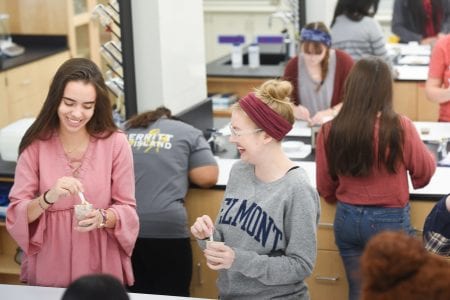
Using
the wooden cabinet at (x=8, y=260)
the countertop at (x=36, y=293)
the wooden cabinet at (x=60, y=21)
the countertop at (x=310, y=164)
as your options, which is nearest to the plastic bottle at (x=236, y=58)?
the wooden cabinet at (x=60, y=21)

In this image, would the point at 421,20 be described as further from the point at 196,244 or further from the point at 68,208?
the point at 68,208

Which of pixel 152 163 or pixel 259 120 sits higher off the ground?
pixel 259 120

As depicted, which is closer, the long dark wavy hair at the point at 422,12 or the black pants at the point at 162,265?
the black pants at the point at 162,265

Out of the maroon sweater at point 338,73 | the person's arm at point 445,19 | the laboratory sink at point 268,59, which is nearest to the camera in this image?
the maroon sweater at point 338,73

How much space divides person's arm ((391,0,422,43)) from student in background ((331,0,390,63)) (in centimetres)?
138

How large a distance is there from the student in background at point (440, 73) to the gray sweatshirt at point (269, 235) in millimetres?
1886

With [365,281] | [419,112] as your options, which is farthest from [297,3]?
[365,281]

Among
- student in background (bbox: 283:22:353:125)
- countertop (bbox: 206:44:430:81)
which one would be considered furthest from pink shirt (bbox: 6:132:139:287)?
countertop (bbox: 206:44:430:81)

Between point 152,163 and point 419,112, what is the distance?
293 cm

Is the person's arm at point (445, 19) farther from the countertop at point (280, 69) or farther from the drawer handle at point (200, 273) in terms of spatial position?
the drawer handle at point (200, 273)

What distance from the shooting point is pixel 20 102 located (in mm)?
6621

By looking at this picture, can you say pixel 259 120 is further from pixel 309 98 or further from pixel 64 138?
pixel 309 98

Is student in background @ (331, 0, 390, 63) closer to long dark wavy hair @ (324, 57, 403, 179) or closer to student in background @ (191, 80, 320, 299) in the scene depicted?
long dark wavy hair @ (324, 57, 403, 179)

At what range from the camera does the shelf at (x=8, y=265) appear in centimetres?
400
